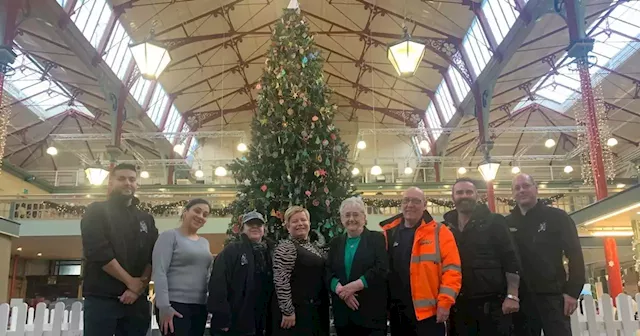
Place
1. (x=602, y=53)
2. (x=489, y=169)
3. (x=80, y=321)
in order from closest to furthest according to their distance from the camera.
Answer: (x=80, y=321), (x=489, y=169), (x=602, y=53)

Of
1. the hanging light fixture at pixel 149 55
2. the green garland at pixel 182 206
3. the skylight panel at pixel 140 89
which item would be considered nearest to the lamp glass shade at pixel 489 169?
the green garland at pixel 182 206

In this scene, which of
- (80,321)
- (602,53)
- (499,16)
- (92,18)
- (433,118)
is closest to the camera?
(80,321)

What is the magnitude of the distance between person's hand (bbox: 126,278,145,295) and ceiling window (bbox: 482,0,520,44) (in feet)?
39.7

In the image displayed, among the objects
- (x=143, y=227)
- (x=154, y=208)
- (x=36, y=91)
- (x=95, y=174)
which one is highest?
(x=36, y=91)

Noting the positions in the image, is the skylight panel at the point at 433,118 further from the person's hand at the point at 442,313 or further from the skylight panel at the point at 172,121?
the person's hand at the point at 442,313

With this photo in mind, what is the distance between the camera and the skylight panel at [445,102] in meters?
19.0

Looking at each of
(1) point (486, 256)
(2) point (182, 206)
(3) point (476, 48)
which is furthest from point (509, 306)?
(3) point (476, 48)

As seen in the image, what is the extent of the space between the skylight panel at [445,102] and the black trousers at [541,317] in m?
15.6

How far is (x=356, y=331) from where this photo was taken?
3441 mm

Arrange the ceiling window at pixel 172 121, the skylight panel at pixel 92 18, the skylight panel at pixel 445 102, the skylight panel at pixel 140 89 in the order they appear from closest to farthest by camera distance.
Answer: the skylight panel at pixel 92 18 → the skylight panel at pixel 140 89 → the skylight panel at pixel 445 102 → the ceiling window at pixel 172 121

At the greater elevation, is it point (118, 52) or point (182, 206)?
point (118, 52)

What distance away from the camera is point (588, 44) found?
943 centimetres

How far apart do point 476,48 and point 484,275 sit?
13.3 meters

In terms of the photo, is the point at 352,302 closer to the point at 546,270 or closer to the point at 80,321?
the point at 546,270
